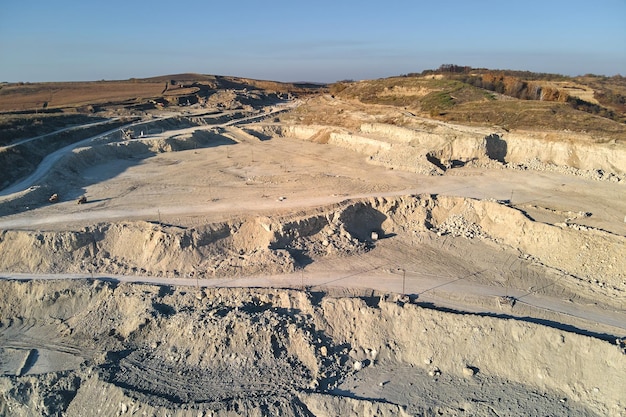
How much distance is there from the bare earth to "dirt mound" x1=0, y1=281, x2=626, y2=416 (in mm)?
65

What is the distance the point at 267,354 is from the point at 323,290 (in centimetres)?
443

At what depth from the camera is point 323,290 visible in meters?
19.3

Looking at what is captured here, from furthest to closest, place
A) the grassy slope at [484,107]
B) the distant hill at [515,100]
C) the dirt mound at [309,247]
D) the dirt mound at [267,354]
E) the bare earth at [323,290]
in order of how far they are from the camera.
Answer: the distant hill at [515,100], the grassy slope at [484,107], the dirt mound at [309,247], the bare earth at [323,290], the dirt mound at [267,354]

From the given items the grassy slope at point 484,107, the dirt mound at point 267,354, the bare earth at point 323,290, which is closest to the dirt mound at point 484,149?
the bare earth at point 323,290

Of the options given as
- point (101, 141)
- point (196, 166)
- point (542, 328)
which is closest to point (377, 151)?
point (196, 166)

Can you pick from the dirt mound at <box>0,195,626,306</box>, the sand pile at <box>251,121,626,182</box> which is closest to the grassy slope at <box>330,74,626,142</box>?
the sand pile at <box>251,121,626,182</box>

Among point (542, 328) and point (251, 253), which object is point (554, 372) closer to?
point (542, 328)

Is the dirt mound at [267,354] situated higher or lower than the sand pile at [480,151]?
lower

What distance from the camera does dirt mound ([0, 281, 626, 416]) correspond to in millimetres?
13984

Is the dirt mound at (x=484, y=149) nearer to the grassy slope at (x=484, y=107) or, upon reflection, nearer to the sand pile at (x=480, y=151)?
the sand pile at (x=480, y=151)

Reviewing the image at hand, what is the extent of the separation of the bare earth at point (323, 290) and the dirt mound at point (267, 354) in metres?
0.06

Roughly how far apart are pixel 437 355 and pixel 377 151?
Result: 90.5 ft

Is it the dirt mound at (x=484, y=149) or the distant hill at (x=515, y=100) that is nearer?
the dirt mound at (x=484, y=149)

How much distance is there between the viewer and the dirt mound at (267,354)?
14.0 m
